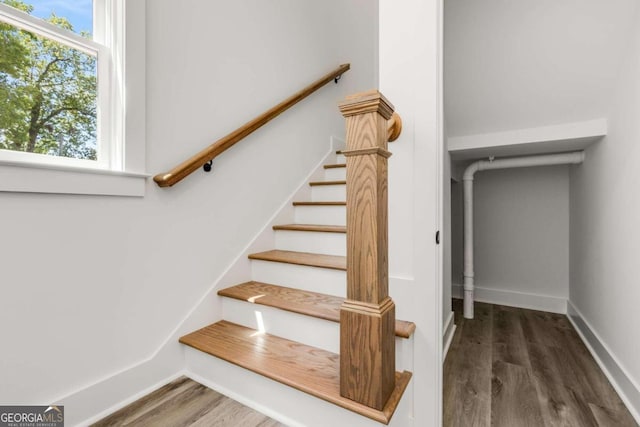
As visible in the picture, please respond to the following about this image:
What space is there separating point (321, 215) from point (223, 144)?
83 centimetres

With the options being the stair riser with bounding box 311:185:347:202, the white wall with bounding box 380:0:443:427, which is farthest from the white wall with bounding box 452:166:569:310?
the white wall with bounding box 380:0:443:427

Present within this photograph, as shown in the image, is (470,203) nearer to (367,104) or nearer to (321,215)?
(321,215)

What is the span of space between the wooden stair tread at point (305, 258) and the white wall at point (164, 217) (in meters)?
0.17

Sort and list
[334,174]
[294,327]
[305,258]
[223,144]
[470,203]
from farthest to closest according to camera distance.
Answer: [470,203]
[334,174]
[305,258]
[223,144]
[294,327]

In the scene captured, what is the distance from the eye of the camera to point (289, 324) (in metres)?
1.37

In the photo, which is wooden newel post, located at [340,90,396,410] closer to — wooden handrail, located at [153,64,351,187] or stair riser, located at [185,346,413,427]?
stair riser, located at [185,346,413,427]

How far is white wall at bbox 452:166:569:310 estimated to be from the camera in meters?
3.12

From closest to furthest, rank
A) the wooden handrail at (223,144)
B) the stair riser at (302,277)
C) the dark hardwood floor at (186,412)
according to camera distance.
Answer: the dark hardwood floor at (186,412) < the wooden handrail at (223,144) < the stair riser at (302,277)

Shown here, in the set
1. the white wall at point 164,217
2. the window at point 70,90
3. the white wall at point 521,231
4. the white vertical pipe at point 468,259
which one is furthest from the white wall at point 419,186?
the white wall at point 521,231

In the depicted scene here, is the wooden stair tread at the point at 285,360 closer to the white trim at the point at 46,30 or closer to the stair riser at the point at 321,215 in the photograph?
the stair riser at the point at 321,215

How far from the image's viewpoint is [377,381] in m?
0.91

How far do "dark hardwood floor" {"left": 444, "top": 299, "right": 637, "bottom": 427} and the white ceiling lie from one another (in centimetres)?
168

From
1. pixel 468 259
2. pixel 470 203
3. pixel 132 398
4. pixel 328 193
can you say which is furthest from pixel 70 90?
pixel 468 259

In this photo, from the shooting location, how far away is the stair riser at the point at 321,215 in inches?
78.8
